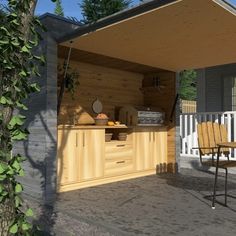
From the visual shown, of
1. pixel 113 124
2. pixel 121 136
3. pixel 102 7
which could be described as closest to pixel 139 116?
pixel 121 136

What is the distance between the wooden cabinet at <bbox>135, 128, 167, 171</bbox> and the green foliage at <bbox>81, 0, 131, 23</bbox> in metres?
13.5

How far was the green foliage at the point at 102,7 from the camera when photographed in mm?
20109

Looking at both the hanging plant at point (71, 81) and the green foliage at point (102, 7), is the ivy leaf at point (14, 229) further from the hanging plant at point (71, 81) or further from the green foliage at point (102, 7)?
the green foliage at point (102, 7)

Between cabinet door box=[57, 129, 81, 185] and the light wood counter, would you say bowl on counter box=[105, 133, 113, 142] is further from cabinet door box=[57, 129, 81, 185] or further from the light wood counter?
cabinet door box=[57, 129, 81, 185]

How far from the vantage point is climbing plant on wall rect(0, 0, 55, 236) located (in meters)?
1.97

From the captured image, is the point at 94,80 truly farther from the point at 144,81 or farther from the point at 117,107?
the point at 144,81

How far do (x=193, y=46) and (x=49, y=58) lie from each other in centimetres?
220

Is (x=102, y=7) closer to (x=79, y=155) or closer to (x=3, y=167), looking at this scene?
(x=79, y=155)

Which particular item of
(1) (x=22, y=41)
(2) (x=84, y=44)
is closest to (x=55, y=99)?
(2) (x=84, y=44)

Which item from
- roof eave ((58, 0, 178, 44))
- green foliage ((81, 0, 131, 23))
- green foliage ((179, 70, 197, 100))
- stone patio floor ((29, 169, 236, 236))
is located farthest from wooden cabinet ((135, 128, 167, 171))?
green foliage ((179, 70, 197, 100))

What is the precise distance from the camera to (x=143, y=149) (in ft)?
24.3

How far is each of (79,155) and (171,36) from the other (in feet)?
8.20

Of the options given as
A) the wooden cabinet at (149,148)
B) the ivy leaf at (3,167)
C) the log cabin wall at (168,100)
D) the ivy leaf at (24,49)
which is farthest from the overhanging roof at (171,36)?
the ivy leaf at (3,167)

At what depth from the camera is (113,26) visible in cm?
445
